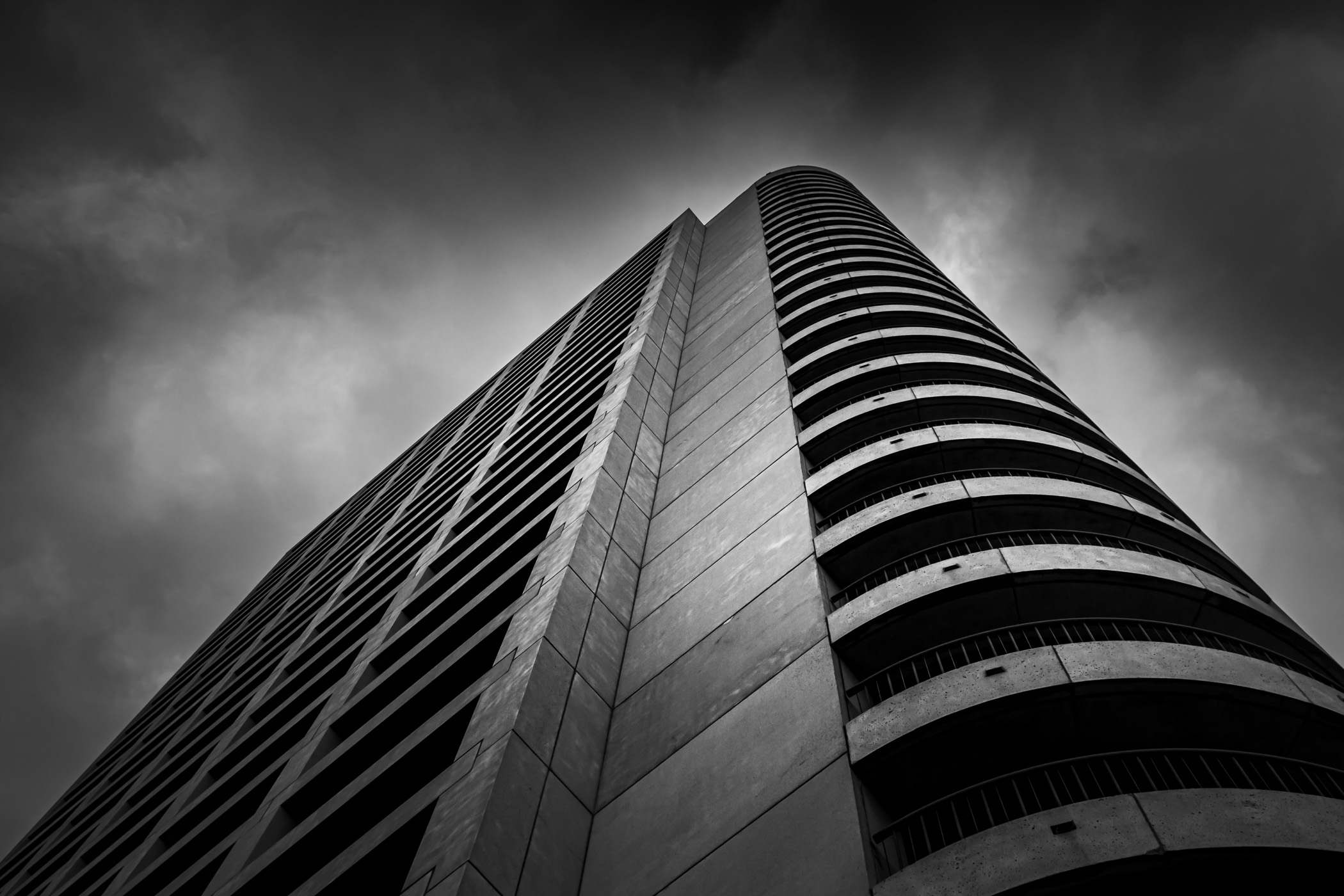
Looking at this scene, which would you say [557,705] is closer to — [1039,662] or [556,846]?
[556,846]

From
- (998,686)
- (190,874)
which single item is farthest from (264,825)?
(998,686)

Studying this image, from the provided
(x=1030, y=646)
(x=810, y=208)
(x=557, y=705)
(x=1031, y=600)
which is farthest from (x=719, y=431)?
(x=810, y=208)

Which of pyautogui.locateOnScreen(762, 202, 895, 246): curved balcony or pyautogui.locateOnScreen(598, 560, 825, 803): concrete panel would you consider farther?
pyautogui.locateOnScreen(762, 202, 895, 246): curved balcony

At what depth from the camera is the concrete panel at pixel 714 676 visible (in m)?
12.2

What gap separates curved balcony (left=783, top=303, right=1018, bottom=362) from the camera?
77.6 feet

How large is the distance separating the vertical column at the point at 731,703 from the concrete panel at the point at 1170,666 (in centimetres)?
283

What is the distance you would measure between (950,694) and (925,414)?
925cm

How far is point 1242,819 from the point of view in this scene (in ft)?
25.3

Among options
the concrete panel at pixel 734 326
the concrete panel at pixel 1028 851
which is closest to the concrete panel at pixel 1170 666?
the concrete panel at pixel 1028 851

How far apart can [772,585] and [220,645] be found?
37665mm

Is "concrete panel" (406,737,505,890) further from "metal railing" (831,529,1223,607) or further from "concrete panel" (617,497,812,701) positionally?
"metal railing" (831,529,1223,607)

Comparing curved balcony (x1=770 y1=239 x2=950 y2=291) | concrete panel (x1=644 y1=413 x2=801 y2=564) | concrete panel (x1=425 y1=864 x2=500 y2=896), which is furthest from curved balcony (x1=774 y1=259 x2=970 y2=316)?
concrete panel (x1=425 y1=864 x2=500 y2=896)

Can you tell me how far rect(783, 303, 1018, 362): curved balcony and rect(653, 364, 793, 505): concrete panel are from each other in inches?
48.5

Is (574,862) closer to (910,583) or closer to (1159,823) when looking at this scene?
(910,583)
